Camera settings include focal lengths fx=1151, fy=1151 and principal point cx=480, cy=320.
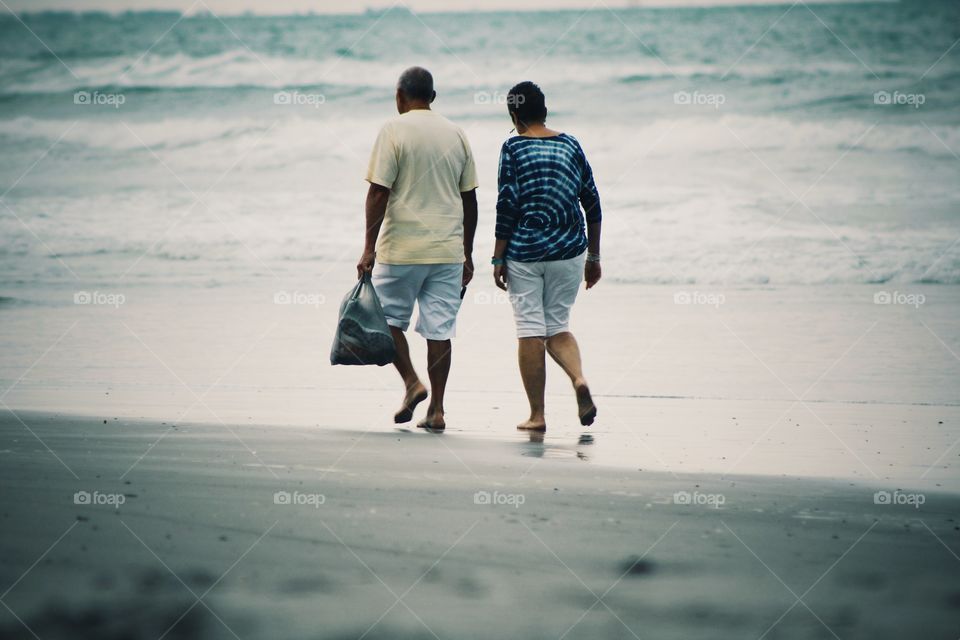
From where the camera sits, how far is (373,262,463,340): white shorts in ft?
16.1

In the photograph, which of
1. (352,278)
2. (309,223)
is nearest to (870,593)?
(352,278)

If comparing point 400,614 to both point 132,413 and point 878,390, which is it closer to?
point 132,413

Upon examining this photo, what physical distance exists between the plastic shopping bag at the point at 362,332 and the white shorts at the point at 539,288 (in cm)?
59

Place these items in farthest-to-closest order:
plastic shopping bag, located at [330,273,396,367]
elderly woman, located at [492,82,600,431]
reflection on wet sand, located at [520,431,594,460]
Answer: elderly woman, located at [492,82,600,431]
plastic shopping bag, located at [330,273,396,367]
reflection on wet sand, located at [520,431,594,460]

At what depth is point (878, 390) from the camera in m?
6.04

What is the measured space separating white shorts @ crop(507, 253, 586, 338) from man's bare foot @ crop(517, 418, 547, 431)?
37 cm

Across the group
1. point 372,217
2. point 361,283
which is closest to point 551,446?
point 361,283

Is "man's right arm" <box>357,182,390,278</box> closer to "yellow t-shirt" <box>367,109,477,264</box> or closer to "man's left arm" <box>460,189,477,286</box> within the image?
"yellow t-shirt" <box>367,109,477,264</box>

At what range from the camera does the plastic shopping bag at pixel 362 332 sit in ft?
15.4

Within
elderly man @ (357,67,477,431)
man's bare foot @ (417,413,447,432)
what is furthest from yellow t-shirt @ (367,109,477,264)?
man's bare foot @ (417,413,447,432)

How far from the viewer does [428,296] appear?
194 inches

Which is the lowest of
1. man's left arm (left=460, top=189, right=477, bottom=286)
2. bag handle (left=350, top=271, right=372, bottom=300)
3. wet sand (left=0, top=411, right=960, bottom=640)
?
wet sand (left=0, top=411, right=960, bottom=640)

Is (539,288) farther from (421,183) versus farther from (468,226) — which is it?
(421,183)

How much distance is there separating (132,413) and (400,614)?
9.89ft
